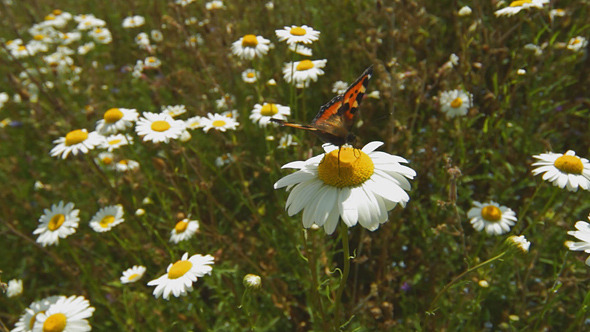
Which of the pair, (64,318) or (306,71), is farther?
(306,71)

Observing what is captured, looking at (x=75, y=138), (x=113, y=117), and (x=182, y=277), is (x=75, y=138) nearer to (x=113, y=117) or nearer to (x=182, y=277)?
(x=113, y=117)

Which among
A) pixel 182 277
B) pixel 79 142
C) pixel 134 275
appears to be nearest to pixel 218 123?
pixel 79 142

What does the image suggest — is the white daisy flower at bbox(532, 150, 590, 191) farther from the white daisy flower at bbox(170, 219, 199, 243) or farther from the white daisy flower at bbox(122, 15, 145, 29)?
the white daisy flower at bbox(122, 15, 145, 29)

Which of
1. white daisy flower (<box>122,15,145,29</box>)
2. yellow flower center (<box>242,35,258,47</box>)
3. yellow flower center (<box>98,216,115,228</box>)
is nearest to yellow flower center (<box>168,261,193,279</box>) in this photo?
yellow flower center (<box>98,216,115,228</box>)

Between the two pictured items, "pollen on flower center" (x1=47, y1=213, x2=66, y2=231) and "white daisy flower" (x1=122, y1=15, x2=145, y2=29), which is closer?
"pollen on flower center" (x1=47, y1=213, x2=66, y2=231)

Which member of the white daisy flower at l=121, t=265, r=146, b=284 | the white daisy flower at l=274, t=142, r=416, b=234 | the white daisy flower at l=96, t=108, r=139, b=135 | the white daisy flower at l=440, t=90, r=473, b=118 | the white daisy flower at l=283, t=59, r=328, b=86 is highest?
the white daisy flower at l=274, t=142, r=416, b=234
